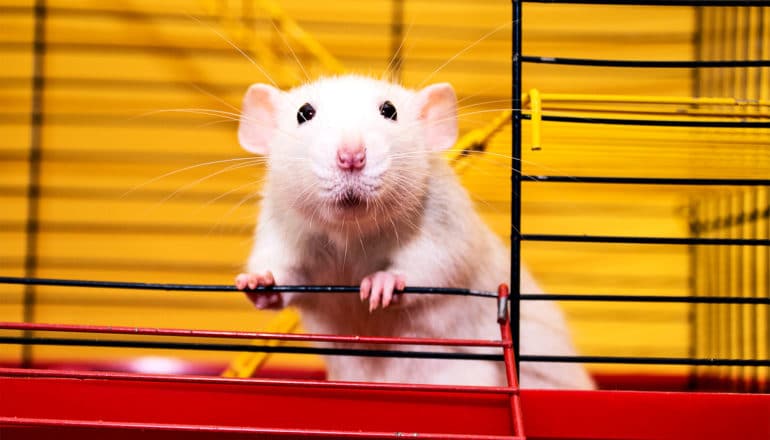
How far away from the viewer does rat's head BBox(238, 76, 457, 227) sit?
3.89ft

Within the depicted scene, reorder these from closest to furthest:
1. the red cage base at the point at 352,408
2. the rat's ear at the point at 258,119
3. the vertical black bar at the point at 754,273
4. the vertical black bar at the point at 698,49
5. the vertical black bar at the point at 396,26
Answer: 1. the red cage base at the point at 352,408
2. the rat's ear at the point at 258,119
3. the vertical black bar at the point at 754,273
4. the vertical black bar at the point at 698,49
5. the vertical black bar at the point at 396,26

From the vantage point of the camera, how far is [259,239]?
1580mm

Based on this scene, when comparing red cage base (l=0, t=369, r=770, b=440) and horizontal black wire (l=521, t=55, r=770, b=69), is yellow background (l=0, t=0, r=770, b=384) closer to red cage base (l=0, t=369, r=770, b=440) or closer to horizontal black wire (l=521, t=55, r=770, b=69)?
horizontal black wire (l=521, t=55, r=770, b=69)

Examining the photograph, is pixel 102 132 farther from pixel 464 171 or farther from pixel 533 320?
pixel 533 320

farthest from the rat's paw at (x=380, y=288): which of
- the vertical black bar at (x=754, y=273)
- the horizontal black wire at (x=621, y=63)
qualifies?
the vertical black bar at (x=754, y=273)

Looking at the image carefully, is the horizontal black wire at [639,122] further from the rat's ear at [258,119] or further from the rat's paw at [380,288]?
the rat's ear at [258,119]

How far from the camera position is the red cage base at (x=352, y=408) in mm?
1123

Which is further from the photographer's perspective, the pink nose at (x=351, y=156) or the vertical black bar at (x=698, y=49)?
the vertical black bar at (x=698, y=49)

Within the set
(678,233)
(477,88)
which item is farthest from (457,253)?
(678,233)

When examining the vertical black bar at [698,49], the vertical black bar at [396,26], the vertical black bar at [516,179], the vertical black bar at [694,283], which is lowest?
the vertical black bar at [694,283]

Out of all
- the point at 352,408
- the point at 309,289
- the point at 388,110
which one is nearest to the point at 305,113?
the point at 388,110

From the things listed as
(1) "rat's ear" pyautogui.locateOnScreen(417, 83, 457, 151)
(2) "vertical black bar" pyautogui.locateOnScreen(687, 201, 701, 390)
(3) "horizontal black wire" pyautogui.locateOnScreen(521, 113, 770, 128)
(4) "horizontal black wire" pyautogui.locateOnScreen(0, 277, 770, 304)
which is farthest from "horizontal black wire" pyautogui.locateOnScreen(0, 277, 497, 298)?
(2) "vertical black bar" pyautogui.locateOnScreen(687, 201, 701, 390)

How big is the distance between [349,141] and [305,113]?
0.30m

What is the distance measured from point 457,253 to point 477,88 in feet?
4.75
